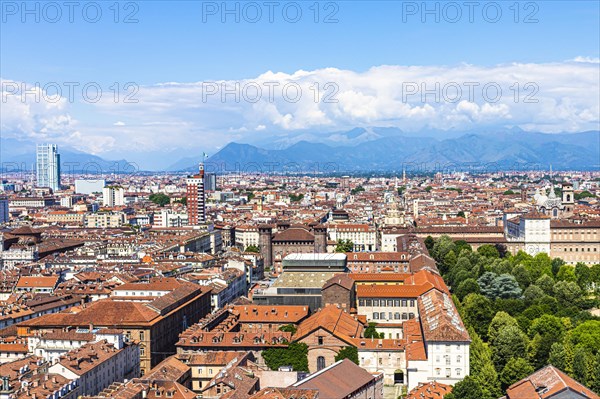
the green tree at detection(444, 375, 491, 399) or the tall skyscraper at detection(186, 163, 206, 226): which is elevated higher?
the tall skyscraper at detection(186, 163, 206, 226)

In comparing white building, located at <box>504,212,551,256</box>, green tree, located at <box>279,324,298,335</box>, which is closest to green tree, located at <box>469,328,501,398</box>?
green tree, located at <box>279,324,298,335</box>

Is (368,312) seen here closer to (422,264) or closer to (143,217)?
(422,264)

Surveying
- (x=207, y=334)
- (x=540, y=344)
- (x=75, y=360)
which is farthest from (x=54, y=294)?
(x=540, y=344)

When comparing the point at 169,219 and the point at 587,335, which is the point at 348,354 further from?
the point at 169,219

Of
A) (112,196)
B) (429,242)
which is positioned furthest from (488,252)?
(112,196)

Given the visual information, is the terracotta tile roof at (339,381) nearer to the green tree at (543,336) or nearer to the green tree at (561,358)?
the green tree at (561,358)

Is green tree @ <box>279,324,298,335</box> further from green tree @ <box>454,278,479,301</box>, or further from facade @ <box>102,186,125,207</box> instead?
facade @ <box>102,186,125,207</box>

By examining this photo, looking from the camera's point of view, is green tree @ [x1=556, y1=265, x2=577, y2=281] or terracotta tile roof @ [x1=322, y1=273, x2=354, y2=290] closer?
terracotta tile roof @ [x1=322, y1=273, x2=354, y2=290]

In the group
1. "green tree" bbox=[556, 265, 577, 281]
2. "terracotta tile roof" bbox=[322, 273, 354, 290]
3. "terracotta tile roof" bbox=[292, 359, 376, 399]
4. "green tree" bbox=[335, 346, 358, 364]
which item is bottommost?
"green tree" bbox=[335, 346, 358, 364]
